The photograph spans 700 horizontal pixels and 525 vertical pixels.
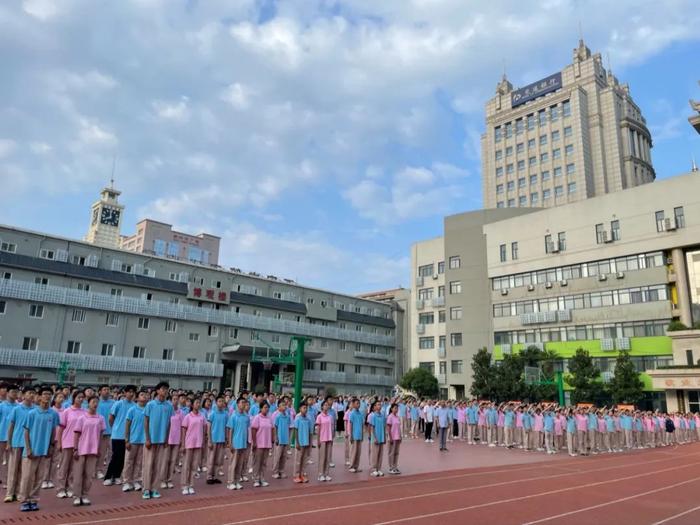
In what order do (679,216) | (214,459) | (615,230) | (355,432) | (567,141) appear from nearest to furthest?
(214,459)
(355,432)
(679,216)
(615,230)
(567,141)

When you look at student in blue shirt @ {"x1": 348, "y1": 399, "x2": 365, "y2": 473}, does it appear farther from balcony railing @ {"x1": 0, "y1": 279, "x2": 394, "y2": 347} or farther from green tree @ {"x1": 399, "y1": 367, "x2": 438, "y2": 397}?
green tree @ {"x1": 399, "y1": 367, "x2": 438, "y2": 397}

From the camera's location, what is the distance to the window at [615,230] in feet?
121

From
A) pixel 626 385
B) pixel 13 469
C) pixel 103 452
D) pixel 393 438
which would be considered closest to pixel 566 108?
pixel 626 385

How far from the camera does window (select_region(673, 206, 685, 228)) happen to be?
111 feet

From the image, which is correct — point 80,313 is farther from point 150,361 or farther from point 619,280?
point 619,280

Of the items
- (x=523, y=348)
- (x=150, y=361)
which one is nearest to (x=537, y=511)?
(x=150, y=361)

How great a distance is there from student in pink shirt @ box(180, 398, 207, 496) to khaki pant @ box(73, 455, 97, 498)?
158cm

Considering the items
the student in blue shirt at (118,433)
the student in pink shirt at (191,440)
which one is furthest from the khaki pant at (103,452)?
the student in pink shirt at (191,440)

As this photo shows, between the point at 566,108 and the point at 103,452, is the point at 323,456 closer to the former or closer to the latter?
the point at 103,452

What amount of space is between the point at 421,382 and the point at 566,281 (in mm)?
14463

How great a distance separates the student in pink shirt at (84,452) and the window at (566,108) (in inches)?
2447

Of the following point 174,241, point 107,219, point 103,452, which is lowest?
point 103,452

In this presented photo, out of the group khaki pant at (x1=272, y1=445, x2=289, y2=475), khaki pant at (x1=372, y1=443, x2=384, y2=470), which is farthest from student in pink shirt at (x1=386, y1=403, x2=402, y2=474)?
khaki pant at (x1=272, y1=445, x2=289, y2=475)

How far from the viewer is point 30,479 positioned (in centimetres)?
759
